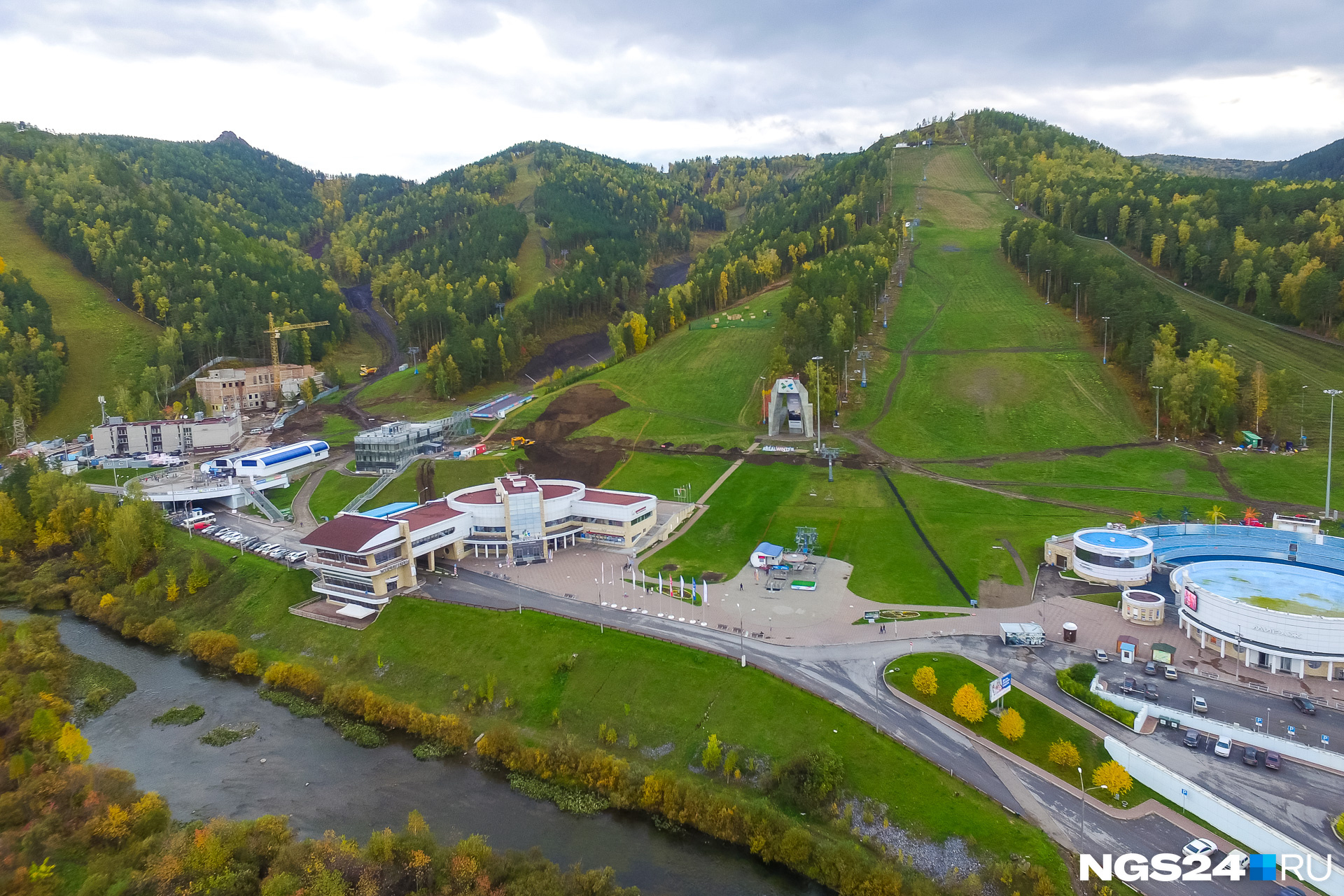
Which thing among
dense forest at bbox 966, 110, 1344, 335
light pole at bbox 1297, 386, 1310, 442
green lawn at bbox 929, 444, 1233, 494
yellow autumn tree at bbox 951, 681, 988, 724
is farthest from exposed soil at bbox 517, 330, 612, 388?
light pole at bbox 1297, 386, 1310, 442

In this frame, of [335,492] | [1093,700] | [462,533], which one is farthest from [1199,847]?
[335,492]

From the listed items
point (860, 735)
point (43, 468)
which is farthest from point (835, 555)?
point (43, 468)

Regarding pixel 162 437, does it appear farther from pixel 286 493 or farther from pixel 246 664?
pixel 246 664

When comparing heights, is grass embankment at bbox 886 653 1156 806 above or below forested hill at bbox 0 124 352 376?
below

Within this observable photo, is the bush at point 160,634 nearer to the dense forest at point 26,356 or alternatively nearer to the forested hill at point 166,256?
the dense forest at point 26,356

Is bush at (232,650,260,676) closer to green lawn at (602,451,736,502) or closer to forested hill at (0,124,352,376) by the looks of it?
→ green lawn at (602,451,736,502)

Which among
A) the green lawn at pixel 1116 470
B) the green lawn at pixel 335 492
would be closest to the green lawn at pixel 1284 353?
the green lawn at pixel 1116 470
